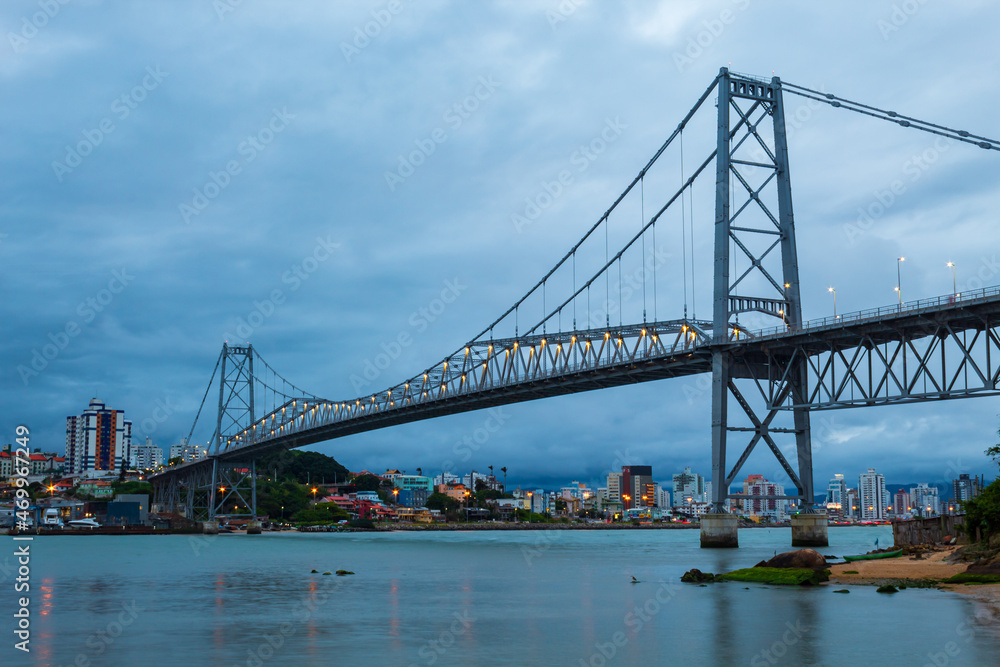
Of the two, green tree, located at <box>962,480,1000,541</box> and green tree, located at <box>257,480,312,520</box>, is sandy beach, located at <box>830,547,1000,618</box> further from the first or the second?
green tree, located at <box>257,480,312,520</box>

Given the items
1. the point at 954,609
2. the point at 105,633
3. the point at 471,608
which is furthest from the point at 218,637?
the point at 954,609

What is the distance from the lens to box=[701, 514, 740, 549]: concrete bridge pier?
59594 millimetres

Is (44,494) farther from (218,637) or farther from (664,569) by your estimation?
(218,637)

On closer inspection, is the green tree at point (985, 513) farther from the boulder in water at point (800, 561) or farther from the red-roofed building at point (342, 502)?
the red-roofed building at point (342, 502)

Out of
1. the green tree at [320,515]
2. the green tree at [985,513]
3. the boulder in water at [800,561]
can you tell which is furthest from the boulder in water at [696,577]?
the green tree at [320,515]

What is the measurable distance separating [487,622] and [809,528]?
34619 mm

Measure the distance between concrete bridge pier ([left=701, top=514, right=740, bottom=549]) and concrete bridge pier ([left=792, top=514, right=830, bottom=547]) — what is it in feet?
12.3

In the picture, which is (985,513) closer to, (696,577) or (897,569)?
(897,569)

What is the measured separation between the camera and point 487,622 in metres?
31.0

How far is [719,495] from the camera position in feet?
185

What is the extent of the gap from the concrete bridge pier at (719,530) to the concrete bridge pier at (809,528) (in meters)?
3.75

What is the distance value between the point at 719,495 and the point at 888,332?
13257 millimetres

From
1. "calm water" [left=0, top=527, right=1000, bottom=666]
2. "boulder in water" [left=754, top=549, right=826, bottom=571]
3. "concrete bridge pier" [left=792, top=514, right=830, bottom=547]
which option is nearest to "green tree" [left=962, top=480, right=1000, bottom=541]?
"boulder in water" [left=754, top=549, right=826, bottom=571]

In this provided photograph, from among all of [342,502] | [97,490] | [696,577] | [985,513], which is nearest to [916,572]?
[985,513]
